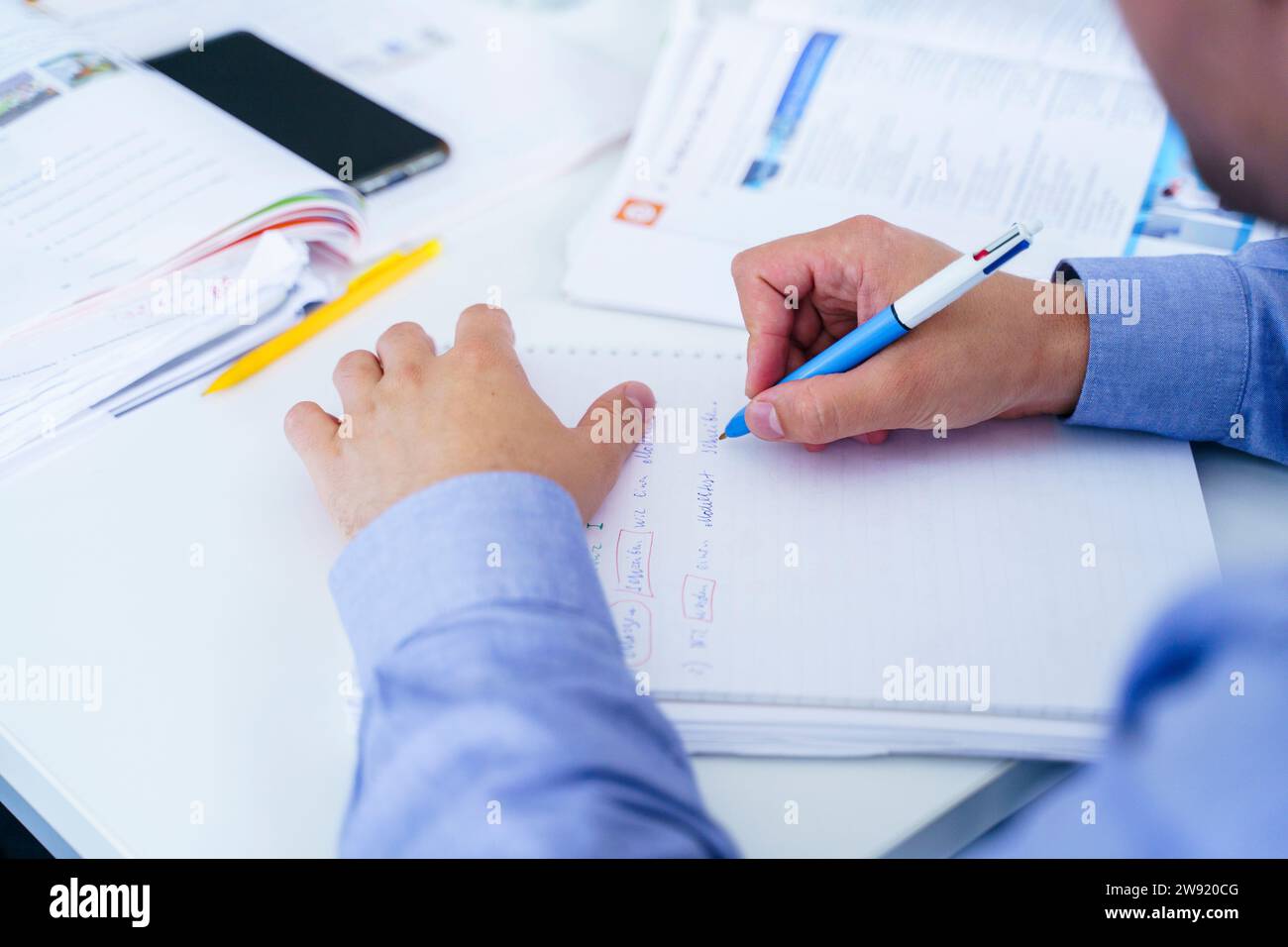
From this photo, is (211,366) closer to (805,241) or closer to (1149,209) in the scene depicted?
(805,241)

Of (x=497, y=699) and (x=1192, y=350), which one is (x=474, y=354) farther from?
(x=1192, y=350)

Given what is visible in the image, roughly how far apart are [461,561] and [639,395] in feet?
0.74

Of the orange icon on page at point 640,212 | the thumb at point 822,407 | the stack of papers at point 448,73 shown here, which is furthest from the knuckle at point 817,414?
the stack of papers at point 448,73

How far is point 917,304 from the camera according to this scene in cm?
68

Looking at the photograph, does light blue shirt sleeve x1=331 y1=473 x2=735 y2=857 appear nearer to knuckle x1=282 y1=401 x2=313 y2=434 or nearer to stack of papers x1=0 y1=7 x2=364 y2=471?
knuckle x1=282 y1=401 x2=313 y2=434

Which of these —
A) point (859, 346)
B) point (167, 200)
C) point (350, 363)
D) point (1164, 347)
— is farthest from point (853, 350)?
point (167, 200)

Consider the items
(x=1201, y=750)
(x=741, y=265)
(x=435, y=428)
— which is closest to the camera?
(x=1201, y=750)

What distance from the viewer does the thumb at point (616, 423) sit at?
0.71 m

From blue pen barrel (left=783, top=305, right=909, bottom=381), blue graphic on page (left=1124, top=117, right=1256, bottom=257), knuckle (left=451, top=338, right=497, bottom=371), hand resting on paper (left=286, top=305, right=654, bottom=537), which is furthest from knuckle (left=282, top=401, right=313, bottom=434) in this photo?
blue graphic on page (left=1124, top=117, right=1256, bottom=257)

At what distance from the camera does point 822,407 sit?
69 centimetres

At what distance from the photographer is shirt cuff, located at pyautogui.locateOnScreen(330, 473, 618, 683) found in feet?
1.87

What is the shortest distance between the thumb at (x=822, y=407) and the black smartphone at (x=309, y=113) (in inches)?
18.2

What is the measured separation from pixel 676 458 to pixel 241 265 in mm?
389
